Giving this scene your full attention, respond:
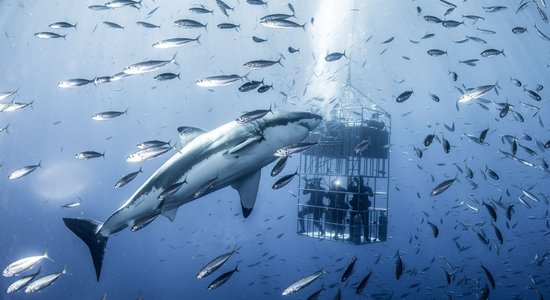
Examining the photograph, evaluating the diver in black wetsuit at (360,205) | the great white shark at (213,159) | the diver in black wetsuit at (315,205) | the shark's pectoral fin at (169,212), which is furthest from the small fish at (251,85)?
the diver in black wetsuit at (315,205)

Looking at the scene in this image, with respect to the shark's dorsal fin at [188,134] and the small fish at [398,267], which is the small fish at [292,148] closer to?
the shark's dorsal fin at [188,134]

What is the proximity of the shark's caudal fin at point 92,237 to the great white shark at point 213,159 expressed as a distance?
2.21ft

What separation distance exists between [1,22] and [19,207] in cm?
9999

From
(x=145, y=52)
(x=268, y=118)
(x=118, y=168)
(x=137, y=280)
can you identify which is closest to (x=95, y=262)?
(x=268, y=118)

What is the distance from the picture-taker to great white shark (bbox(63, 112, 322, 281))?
190 inches

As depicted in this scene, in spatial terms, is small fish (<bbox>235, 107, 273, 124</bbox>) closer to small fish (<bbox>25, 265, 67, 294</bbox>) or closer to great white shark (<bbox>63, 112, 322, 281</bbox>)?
great white shark (<bbox>63, 112, 322, 281</bbox>)

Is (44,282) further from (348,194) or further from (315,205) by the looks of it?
(348,194)

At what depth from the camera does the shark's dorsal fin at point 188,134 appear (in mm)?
5488

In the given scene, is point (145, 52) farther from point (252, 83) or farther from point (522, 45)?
point (252, 83)

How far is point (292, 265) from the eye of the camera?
330ft

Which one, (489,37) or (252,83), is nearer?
(252,83)

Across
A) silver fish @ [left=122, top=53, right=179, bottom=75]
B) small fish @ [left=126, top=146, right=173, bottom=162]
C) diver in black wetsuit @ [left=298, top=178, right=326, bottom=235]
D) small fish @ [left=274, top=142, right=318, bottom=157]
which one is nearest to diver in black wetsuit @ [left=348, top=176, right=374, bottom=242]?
diver in black wetsuit @ [left=298, top=178, right=326, bottom=235]

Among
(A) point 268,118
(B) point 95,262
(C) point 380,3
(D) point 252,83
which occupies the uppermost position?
(C) point 380,3

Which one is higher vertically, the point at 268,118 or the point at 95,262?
the point at 268,118
